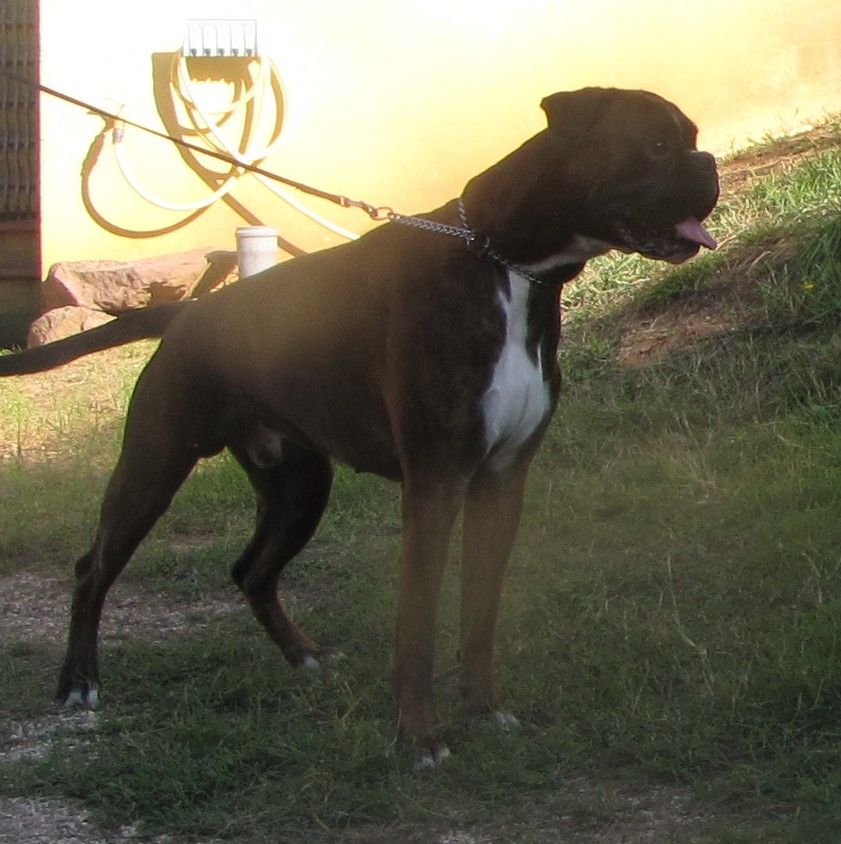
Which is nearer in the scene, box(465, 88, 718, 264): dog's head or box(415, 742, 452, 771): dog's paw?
box(465, 88, 718, 264): dog's head

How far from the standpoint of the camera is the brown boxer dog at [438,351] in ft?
12.5

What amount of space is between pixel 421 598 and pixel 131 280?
5357mm

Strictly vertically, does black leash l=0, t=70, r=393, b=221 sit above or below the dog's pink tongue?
above

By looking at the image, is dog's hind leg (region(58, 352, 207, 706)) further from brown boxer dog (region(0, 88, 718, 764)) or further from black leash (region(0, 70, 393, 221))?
black leash (region(0, 70, 393, 221))

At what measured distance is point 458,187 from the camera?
9484 mm

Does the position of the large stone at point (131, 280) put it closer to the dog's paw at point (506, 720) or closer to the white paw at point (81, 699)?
the white paw at point (81, 699)

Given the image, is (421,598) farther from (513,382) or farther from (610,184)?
(610,184)

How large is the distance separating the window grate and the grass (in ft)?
8.27

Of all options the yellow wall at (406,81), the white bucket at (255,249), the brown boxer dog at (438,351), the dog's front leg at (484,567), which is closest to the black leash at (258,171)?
the brown boxer dog at (438,351)

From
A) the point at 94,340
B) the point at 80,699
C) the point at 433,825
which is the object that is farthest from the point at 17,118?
the point at 433,825

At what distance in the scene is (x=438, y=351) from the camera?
3.84 meters

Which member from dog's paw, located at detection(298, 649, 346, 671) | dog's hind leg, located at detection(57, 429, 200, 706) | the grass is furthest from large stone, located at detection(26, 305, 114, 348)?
dog's paw, located at detection(298, 649, 346, 671)

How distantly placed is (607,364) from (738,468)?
53.1 inches

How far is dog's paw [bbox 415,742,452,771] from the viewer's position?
387cm
